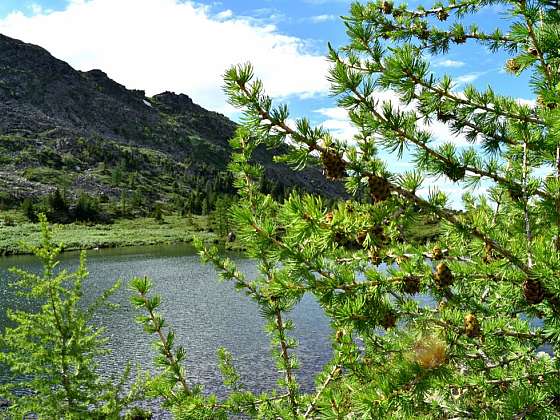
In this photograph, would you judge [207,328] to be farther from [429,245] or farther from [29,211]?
[29,211]

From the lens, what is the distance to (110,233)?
90438 mm

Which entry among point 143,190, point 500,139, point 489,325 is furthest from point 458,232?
point 143,190

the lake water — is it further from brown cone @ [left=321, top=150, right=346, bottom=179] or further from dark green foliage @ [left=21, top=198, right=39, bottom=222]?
dark green foliage @ [left=21, top=198, right=39, bottom=222]

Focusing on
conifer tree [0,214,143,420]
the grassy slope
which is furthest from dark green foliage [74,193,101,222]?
conifer tree [0,214,143,420]

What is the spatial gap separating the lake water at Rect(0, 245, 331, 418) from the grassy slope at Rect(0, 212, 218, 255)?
2963 cm

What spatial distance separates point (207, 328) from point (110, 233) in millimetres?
68749

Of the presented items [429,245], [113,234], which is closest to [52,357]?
[429,245]

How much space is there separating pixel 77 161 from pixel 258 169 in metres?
165

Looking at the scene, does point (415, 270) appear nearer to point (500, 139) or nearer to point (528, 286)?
point (528, 286)

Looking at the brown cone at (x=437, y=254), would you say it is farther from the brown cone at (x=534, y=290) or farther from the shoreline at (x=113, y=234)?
the shoreline at (x=113, y=234)

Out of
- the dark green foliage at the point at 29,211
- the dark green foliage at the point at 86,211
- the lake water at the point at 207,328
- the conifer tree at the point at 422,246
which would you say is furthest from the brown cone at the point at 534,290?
the dark green foliage at the point at 86,211

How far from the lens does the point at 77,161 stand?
504ft

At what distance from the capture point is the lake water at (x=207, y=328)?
2136 centimetres

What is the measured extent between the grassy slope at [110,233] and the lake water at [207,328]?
29.6m
